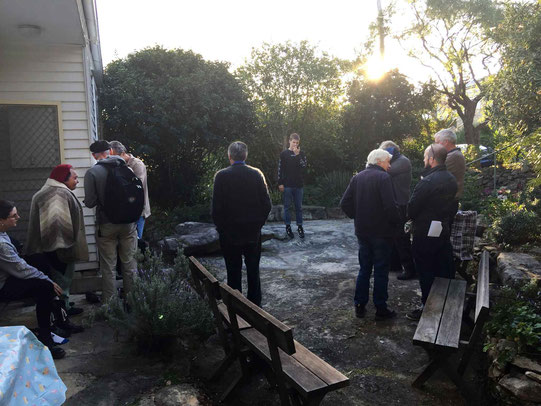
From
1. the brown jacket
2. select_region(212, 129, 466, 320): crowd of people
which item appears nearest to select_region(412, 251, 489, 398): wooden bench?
select_region(212, 129, 466, 320): crowd of people

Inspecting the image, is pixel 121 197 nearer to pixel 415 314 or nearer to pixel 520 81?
pixel 415 314

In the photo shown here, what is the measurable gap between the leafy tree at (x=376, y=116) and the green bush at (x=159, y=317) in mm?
11042

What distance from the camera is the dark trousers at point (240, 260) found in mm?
4516

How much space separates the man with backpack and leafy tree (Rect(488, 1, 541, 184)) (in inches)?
191

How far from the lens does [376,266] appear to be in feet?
15.4

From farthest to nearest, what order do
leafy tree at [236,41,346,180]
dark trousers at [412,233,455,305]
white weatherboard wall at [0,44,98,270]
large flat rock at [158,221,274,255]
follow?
1. leafy tree at [236,41,346,180]
2. large flat rock at [158,221,274,255]
3. white weatherboard wall at [0,44,98,270]
4. dark trousers at [412,233,455,305]

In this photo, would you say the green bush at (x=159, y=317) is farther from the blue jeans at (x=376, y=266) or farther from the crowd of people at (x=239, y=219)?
the blue jeans at (x=376, y=266)

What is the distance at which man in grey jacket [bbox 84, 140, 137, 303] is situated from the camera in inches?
182

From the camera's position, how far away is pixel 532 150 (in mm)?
5734

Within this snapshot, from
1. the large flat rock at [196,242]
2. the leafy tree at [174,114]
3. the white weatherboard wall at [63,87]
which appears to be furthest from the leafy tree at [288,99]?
the white weatherboard wall at [63,87]

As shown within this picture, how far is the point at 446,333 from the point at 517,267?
2112 millimetres

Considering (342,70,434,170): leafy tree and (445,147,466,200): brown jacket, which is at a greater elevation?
(342,70,434,170): leafy tree

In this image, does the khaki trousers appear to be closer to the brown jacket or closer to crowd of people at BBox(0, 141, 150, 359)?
crowd of people at BBox(0, 141, 150, 359)

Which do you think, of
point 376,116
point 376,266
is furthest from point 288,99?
point 376,266
